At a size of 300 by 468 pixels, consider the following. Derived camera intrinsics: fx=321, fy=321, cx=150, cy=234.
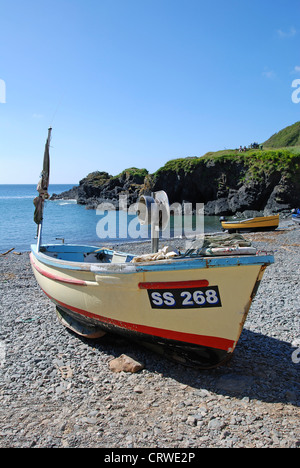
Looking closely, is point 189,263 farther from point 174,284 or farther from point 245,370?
point 245,370

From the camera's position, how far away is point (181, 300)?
5363 mm

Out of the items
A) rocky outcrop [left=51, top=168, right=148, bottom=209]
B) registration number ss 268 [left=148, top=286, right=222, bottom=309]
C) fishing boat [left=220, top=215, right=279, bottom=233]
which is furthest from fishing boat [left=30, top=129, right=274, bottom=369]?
rocky outcrop [left=51, top=168, right=148, bottom=209]

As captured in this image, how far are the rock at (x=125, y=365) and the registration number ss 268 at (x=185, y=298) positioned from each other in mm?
1240

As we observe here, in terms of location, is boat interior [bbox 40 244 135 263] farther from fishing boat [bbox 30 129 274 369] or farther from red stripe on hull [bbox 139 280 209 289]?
red stripe on hull [bbox 139 280 209 289]

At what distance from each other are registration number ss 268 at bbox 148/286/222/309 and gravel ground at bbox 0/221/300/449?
135 centimetres

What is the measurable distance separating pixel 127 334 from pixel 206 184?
53.1 metres

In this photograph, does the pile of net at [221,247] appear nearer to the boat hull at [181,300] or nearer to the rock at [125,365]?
the boat hull at [181,300]

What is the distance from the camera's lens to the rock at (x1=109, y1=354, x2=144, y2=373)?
19.3ft

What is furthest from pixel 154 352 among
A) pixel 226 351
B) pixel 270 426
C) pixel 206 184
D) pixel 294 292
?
pixel 206 184

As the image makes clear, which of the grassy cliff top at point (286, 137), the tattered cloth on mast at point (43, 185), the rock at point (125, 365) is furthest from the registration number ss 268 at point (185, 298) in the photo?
the grassy cliff top at point (286, 137)

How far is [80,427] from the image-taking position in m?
4.46

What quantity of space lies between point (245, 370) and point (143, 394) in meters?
1.92

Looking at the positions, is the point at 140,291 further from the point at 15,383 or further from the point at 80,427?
the point at 15,383

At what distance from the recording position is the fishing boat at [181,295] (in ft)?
16.7
